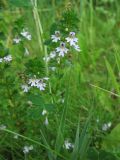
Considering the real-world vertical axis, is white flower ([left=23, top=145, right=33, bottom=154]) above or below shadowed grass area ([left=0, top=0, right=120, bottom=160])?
below

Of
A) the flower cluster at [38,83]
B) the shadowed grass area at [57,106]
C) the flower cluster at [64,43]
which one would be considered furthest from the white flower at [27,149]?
the flower cluster at [64,43]

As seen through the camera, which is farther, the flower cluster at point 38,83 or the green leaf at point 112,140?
the green leaf at point 112,140

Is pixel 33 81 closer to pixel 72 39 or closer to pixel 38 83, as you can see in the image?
pixel 38 83

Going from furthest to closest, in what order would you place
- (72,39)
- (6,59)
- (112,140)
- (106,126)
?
(106,126)
(112,140)
(6,59)
(72,39)

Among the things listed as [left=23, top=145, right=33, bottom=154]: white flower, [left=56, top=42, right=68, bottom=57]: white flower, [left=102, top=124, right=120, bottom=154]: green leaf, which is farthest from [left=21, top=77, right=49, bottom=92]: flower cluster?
[left=102, top=124, right=120, bottom=154]: green leaf

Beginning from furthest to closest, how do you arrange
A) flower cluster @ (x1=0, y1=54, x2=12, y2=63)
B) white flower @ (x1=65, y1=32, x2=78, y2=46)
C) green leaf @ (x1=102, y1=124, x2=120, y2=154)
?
green leaf @ (x1=102, y1=124, x2=120, y2=154) < flower cluster @ (x1=0, y1=54, x2=12, y2=63) < white flower @ (x1=65, y1=32, x2=78, y2=46)

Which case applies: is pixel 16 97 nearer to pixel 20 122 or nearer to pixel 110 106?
pixel 20 122

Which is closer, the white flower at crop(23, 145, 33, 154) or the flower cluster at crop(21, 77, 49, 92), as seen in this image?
the flower cluster at crop(21, 77, 49, 92)

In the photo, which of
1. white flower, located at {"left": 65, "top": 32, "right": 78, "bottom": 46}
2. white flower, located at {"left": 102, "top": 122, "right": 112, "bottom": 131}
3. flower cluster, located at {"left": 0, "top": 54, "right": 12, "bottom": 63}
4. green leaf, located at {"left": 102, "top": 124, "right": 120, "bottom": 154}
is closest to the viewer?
white flower, located at {"left": 65, "top": 32, "right": 78, "bottom": 46}

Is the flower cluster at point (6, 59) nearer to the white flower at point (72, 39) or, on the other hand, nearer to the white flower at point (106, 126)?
the white flower at point (72, 39)

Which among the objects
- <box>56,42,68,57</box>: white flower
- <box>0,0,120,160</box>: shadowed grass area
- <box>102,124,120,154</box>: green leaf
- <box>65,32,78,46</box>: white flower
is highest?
<box>65,32,78,46</box>: white flower

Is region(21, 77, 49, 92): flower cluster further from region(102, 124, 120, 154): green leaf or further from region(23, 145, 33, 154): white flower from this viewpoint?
region(102, 124, 120, 154): green leaf

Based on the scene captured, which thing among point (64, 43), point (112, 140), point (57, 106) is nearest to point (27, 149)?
point (57, 106)
